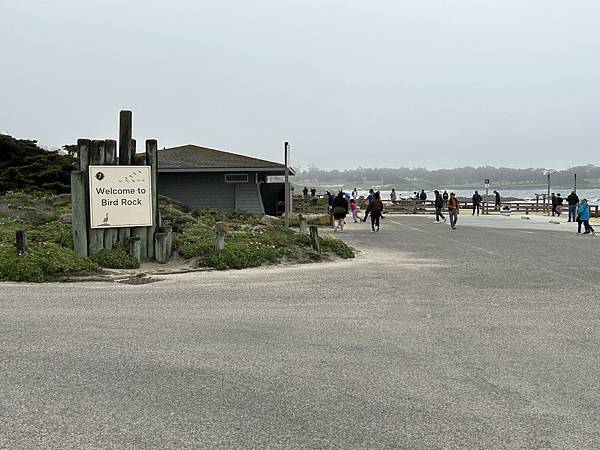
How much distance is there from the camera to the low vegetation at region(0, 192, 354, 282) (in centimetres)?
1184

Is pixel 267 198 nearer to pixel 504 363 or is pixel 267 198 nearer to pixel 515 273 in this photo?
pixel 515 273

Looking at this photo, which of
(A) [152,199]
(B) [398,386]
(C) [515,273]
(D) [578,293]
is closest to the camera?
(B) [398,386]

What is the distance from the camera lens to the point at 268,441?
4.47 meters

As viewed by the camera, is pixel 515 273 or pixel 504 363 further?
pixel 515 273

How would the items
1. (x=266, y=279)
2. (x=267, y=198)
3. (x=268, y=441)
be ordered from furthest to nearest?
(x=267, y=198) < (x=266, y=279) < (x=268, y=441)

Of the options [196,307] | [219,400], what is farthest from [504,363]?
[196,307]

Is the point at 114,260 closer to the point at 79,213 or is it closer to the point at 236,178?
the point at 79,213

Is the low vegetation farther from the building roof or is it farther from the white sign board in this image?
the building roof

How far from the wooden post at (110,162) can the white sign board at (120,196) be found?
16 cm

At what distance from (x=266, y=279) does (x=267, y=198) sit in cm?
2092

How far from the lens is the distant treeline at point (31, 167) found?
2903cm

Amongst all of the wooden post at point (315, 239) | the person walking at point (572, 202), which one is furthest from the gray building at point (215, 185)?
the person walking at point (572, 202)

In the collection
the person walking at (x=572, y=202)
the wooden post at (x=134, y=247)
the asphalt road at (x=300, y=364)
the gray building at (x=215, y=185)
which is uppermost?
the gray building at (x=215, y=185)

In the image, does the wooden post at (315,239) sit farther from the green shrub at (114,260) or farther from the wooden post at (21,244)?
the wooden post at (21,244)
